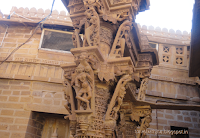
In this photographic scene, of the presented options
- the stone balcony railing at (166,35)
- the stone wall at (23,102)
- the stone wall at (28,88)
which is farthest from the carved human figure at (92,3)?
the stone balcony railing at (166,35)

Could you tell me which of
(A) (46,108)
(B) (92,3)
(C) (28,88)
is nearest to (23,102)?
(C) (28,88)

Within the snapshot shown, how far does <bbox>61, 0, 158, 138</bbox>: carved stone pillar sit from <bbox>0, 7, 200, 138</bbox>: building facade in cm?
231

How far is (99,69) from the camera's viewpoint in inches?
132

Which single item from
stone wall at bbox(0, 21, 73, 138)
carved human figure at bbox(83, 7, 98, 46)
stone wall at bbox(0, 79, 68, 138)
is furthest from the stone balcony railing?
carved human figure at bbox(83, 7, 98, 46)

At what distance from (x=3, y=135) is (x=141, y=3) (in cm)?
538

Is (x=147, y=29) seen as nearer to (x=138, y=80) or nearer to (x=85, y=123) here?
(x=138, y=80)

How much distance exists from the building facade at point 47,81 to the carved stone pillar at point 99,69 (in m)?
2.31

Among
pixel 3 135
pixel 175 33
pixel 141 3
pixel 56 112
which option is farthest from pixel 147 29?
pixel 3 135

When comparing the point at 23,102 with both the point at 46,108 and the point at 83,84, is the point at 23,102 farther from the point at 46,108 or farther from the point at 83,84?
the point at 83,84

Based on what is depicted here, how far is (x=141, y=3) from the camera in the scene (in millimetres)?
5074

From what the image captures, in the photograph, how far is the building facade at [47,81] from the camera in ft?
21.4

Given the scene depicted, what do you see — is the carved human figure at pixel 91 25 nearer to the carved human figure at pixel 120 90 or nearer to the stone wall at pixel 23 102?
the carved human figure at pixel 120 90

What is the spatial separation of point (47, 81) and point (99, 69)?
390cm

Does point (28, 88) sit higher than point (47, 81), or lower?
lower
